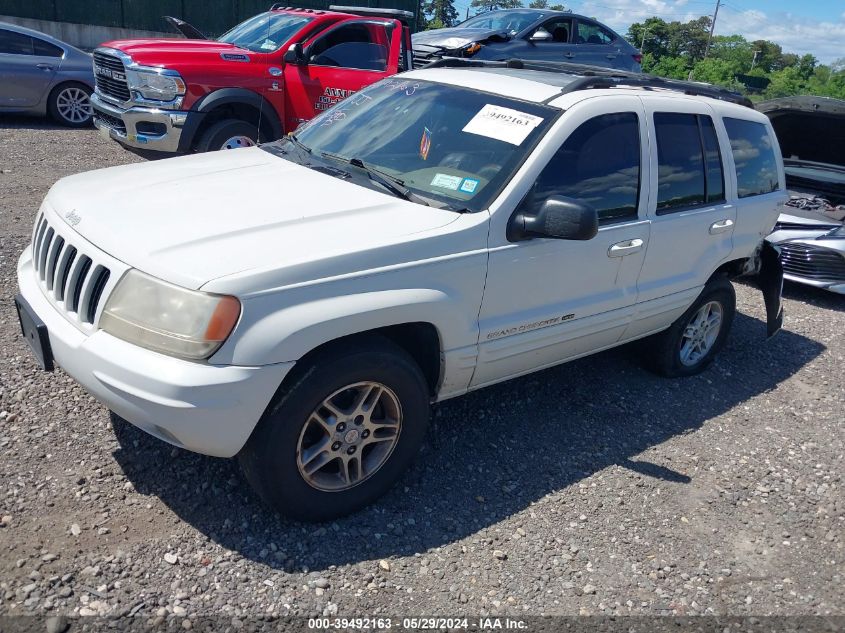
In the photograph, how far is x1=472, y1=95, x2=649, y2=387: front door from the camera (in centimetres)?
344

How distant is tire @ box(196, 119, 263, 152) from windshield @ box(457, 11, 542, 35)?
17.2 feet

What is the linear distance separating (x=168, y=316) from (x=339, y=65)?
6.33 metres

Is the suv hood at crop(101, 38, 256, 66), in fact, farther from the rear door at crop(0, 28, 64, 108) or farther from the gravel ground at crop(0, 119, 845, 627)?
the gravel ground at crop(0, 119, 845, 627)

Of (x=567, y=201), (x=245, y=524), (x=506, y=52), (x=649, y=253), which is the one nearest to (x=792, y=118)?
(x=506, y=52)

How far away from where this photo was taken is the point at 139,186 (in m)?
3.49

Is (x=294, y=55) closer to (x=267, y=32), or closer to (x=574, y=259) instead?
(x=267, y=32)

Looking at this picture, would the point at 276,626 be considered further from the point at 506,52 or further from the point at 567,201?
the point at 506,52

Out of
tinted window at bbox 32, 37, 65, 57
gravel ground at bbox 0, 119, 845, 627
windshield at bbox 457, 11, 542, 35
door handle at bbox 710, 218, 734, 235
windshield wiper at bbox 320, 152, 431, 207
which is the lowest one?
gravel ground at bbox 0, 119, 845, 627

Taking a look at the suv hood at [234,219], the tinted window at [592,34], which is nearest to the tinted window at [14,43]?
the suv hood at [234,219]

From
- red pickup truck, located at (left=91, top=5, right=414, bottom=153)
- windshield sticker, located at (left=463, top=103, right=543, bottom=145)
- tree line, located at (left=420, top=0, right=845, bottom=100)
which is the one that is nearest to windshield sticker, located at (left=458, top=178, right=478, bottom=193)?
windshield sticker, located at (left=463, top=103, right=543, bottom=145)

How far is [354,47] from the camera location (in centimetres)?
846

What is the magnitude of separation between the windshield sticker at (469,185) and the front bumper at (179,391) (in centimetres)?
129

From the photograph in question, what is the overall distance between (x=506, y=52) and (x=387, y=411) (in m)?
8.72

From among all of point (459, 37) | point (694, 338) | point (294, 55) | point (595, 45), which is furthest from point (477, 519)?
point (595, 45)
